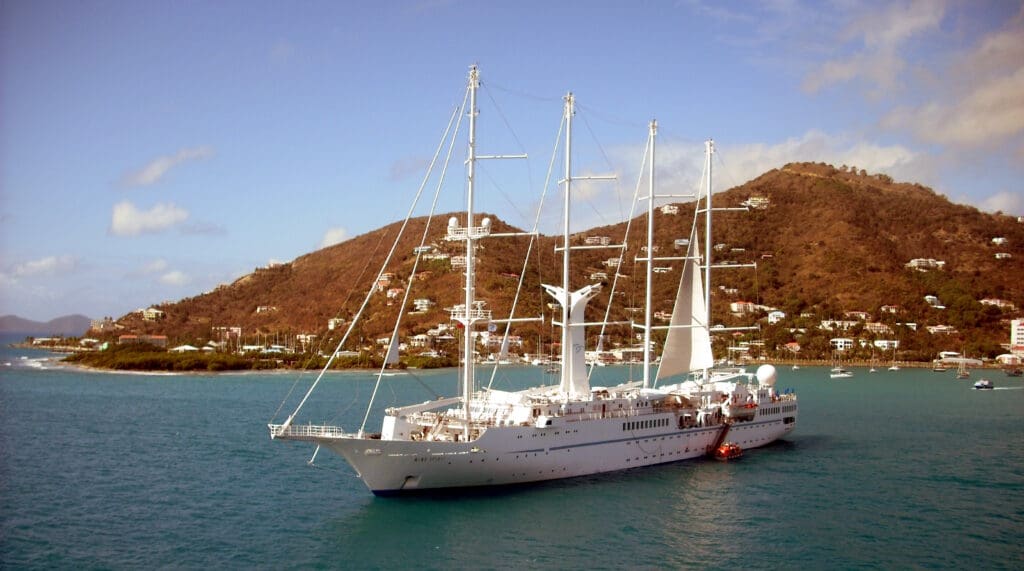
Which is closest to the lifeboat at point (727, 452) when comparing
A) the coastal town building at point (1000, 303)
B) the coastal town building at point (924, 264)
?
the coastal town building at point (1000, 303)

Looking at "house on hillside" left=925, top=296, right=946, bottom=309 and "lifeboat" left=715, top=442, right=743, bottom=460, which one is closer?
"lifeboat" left=715, top=442, right=743, bottom=460

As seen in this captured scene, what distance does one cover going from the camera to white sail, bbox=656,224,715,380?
126 feet

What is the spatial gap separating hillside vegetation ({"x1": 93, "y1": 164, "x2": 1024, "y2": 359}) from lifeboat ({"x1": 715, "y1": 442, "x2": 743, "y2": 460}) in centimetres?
7260

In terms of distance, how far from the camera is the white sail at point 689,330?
3853cm

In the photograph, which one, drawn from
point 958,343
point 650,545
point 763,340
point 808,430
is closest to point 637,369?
point 763,340

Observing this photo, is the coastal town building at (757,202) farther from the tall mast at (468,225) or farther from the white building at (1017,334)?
the tall mast at (468,225)

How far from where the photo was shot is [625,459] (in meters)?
31.5

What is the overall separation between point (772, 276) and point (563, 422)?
4693 inches

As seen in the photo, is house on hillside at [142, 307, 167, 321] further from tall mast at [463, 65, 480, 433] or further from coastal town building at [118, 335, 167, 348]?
tall mast at [463, 65, 480, 433]

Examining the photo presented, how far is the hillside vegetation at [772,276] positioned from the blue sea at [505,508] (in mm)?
70945

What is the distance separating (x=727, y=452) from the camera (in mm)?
35156

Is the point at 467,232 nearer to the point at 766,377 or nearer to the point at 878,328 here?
the point at 766,377

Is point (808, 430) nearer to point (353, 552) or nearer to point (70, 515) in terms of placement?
point (353, 552)

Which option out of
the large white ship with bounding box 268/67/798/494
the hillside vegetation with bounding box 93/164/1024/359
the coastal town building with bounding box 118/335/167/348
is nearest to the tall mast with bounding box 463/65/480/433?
the large white ship with bounding box 268/67/798/494
